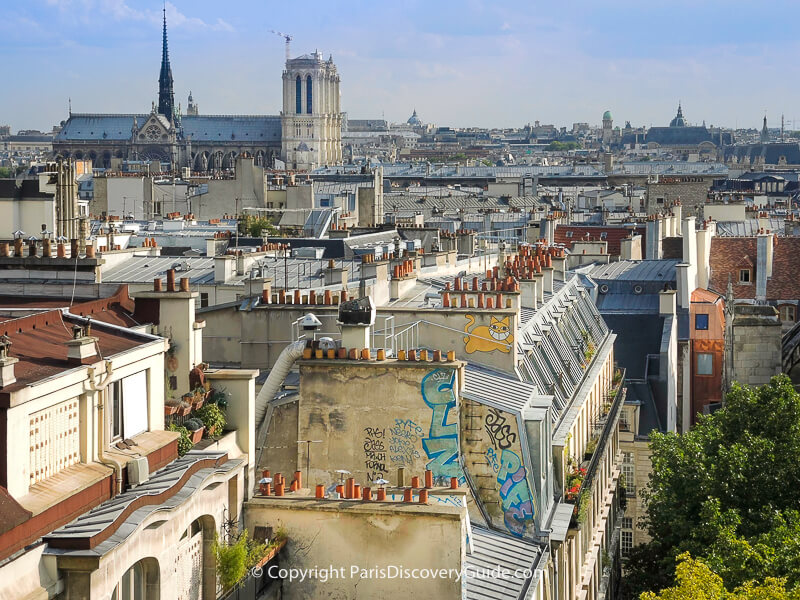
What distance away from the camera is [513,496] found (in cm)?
1672

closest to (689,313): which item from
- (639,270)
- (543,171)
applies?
(639,270)

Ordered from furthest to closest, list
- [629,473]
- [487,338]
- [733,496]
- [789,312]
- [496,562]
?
[789,312] → [629,473] → [733,496] → [487,338] → [496,562]

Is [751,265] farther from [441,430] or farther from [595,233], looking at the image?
[441,430]

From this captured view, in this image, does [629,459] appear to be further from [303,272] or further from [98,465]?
[98,465]

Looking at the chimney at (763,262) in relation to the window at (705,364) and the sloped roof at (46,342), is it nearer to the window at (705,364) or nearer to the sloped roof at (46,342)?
the window at (705,364)

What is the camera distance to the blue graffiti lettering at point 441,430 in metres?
15.8

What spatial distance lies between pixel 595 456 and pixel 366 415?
350 inches

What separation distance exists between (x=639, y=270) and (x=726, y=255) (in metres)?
5.85

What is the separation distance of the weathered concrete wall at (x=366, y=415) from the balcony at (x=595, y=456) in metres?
4.40

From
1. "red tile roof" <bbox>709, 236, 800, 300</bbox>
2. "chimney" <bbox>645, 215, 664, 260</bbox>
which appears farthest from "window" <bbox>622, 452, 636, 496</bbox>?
"chimney" <bbox>645, 215, 664, 260</bbox>

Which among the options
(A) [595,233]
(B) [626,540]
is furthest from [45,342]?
(A) [595,233]

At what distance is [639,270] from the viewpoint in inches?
1658

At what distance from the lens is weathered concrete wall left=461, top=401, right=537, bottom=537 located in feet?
54.0

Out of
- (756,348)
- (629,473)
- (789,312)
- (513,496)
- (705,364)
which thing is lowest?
(629,473)
